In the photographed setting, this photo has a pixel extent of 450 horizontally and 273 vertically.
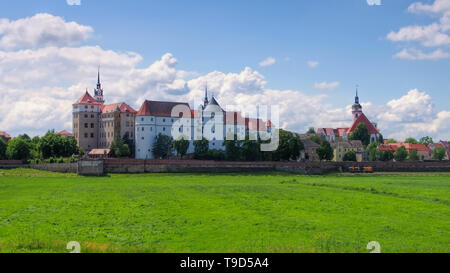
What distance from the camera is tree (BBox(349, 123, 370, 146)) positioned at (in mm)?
119125

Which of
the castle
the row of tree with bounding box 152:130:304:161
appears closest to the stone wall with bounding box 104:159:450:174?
the row of tree with bounding box 152:130:304:161

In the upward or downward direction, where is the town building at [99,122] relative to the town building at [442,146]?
upward

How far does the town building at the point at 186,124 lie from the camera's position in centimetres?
8131

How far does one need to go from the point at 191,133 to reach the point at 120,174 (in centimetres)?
2966

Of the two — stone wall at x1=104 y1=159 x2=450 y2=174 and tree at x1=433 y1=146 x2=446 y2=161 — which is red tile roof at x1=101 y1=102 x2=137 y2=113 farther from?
tree at x1=433 y1=146 x2=446 y2=161

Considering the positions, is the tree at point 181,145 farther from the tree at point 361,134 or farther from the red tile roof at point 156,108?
→ the tree at point 361,134

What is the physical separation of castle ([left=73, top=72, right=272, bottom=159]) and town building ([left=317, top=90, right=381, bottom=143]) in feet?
131

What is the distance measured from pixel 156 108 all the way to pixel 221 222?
65.8 m

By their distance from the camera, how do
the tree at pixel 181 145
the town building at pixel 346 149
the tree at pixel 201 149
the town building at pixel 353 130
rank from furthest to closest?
the town building at pixel 353 130
the town building at pixel 346 149
the tree at pixel 181 145
the tree at pixel 201 149

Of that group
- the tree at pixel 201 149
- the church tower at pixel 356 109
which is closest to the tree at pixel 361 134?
the church tower at pixel 356 109

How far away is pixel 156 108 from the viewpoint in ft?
275

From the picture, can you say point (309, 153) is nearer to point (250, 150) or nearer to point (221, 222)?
point (250, 150)

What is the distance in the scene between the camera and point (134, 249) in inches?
539
